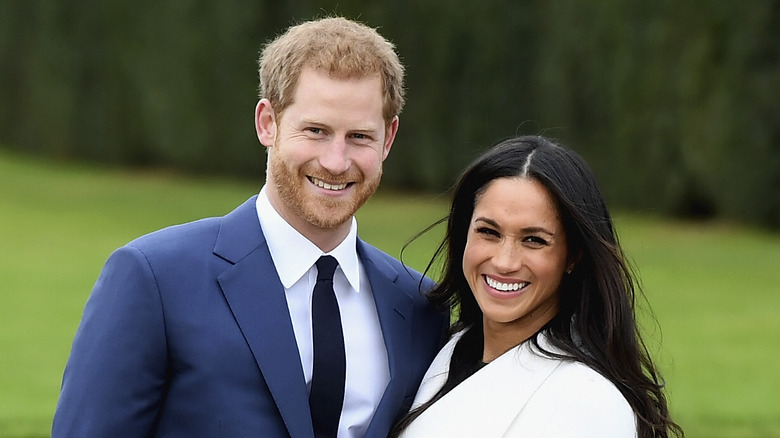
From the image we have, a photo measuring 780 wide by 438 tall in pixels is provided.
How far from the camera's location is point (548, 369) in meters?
3.39

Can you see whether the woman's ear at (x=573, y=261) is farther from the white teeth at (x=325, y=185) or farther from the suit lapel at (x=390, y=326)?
the white teeth at (x=325, y=185)

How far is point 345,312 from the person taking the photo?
334 centimetres

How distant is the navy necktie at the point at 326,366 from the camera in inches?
123

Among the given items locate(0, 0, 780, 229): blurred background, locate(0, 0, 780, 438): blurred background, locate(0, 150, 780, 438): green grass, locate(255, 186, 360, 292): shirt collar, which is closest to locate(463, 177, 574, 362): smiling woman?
locate(255, 186, 360, 292): shirt collar

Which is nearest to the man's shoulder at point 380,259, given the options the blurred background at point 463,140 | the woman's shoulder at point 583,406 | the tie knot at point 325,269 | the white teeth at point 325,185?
the tie knot at point 325,269

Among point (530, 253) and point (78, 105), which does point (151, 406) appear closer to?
point (530, 253)

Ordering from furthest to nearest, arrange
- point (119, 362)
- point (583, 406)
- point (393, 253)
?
point (393, 253) < point (583, 406) < point (119, 362)

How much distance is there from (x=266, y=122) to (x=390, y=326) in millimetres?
643

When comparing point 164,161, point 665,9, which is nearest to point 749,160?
point 665,9

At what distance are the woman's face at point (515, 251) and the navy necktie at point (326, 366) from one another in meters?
0.51

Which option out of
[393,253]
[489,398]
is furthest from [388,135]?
[393,253]

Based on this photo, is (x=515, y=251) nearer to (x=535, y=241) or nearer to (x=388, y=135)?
(x=535, y=241)

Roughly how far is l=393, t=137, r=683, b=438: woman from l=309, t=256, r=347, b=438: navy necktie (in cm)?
34

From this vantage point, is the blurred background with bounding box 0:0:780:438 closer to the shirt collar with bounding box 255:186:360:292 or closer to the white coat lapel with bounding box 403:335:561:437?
the white coat lapel with bounding box 403:335:561:437
